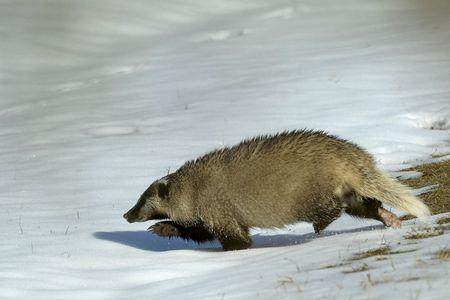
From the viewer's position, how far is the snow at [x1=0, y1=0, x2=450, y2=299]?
7.52 meters

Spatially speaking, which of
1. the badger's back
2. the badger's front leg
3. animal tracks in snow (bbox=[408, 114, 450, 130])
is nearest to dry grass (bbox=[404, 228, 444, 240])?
the badger's back

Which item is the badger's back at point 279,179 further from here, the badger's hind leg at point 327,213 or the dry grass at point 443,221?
the dry grass at point 443,221

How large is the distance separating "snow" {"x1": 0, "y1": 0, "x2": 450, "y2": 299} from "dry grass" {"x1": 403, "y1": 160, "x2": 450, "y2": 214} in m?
0.61

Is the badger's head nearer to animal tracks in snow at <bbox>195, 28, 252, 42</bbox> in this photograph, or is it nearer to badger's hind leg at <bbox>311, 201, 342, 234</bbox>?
badger's hind leg at <bbox>311, 201, 342, 234</bbox>

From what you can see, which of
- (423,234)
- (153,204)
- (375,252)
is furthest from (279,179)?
(375,252)

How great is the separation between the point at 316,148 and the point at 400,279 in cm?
296

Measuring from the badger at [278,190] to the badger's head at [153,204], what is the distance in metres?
0.06

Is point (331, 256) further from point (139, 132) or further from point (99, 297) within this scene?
point (139, 132)

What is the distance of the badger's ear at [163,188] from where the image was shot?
9531 mm

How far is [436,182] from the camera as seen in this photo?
35.5 ft

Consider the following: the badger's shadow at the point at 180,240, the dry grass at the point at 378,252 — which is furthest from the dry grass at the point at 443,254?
the badger's shadow at the point at 180,240

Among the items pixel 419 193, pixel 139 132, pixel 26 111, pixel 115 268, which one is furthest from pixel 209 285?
pixel 26 111

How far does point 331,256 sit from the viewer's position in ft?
24.7

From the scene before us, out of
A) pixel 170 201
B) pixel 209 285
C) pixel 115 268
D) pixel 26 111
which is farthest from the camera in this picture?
pixel 26 111
